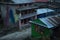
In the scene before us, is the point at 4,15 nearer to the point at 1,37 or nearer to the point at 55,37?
the point at 1,37

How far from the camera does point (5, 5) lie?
692 inches

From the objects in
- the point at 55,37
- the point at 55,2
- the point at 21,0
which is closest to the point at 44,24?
the point at 55,37

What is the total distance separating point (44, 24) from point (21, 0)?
8.36 metres

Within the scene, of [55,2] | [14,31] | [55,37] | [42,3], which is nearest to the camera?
[55,37]

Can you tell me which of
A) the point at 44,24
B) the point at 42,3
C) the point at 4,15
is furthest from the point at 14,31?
the point at 42,3

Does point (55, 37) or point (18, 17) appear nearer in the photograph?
point (55, 37)

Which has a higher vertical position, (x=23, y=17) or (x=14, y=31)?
(x=23, y=17)

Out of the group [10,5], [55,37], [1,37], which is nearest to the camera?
[55,37]

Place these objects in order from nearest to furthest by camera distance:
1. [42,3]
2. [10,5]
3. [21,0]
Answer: [10,5] < [21,0] < [42,3]

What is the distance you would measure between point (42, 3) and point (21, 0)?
406 centimetres

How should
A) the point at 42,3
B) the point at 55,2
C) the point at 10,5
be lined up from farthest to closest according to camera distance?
1. the point at 42,3
2. the point at 55,2
3. the point at 10,5

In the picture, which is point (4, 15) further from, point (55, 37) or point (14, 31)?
point (55, 37)

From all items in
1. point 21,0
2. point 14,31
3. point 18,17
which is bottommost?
point 14,31

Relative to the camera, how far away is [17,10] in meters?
16.5
